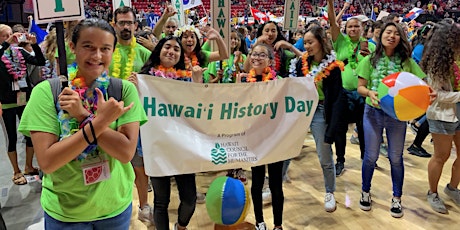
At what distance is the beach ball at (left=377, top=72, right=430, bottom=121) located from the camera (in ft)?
9.41

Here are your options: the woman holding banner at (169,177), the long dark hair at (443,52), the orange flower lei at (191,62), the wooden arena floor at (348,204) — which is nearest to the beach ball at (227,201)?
the woman holding banner at (169,177)

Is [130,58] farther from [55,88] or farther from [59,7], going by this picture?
[55,88]

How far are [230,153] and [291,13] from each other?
2.22 meters

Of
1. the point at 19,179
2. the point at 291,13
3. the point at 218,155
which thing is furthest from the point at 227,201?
the point at 19,179

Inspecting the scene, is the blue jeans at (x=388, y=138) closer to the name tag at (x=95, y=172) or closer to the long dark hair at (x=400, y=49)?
the long dark hair at (x=400, y=49)

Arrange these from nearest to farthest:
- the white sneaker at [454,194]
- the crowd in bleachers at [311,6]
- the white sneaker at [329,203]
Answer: the white sneaker at [329,203], the white sneaker at [454,194], the crowd in bleachers at [311,6]

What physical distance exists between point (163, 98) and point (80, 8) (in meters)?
0.90

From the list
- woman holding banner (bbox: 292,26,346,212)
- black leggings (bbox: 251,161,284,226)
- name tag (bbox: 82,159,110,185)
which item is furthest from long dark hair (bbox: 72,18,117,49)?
woman holding banner (bbox: 292,26,346,212)

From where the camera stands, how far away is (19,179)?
13.6 ft

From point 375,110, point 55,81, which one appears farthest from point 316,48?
point 55,81

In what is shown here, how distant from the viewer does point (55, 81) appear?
153cm

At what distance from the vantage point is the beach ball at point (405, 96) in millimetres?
2867

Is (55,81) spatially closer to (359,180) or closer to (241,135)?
(241,135)

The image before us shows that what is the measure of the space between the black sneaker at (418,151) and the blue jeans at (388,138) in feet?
6.43
